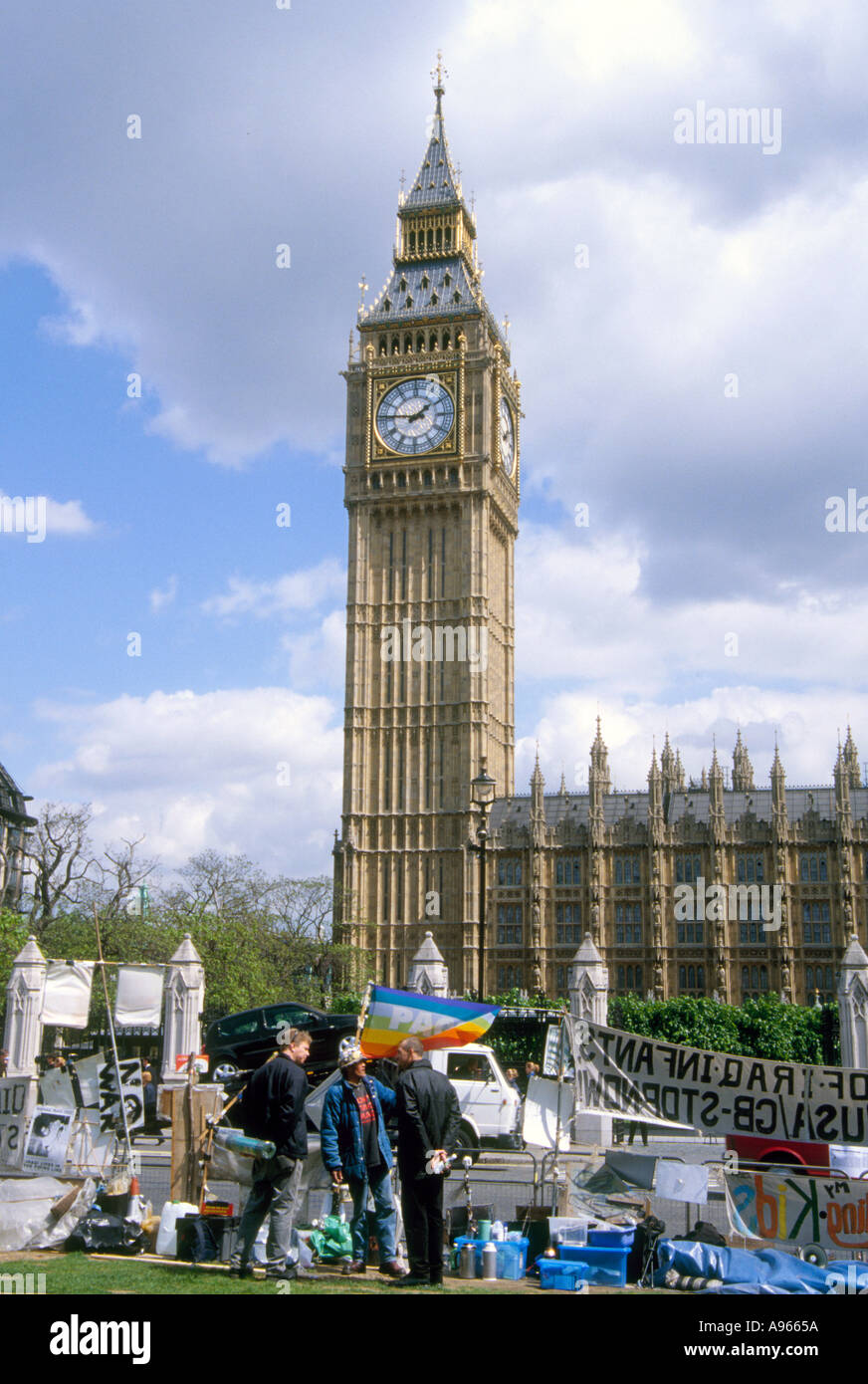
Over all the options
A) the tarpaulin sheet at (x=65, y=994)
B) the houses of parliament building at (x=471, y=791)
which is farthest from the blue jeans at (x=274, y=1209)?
the houses of parliament building at (x=471, y=791)

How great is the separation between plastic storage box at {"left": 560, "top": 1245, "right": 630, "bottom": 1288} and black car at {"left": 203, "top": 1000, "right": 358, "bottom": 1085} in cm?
1267

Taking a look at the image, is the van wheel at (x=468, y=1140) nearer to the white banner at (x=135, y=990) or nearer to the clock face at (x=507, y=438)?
the white banner at (x=135, y=990)

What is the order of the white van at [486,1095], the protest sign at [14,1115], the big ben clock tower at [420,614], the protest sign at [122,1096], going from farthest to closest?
the big ben clock tower at [420,614] → the white van at [486,1095] → the protest sign at [122,1096] → the protest sign at [14,1115]

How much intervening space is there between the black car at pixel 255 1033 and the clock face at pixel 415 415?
1973 inches

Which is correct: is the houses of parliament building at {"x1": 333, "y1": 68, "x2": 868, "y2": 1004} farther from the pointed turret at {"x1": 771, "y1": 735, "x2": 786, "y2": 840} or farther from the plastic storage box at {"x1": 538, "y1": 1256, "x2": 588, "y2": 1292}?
the plastic storage box at {"x1": 538, "y1": 1256, "x2": 588, "y2": 1292}

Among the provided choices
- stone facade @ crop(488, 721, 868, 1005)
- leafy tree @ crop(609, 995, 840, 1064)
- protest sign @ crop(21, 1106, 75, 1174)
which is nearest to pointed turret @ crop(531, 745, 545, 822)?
stone facade @ crop(488, 721, 868, 1005)

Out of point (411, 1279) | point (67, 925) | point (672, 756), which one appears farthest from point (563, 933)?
point (411, 1279)

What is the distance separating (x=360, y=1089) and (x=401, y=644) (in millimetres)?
60154

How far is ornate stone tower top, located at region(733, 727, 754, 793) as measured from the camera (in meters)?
67.0

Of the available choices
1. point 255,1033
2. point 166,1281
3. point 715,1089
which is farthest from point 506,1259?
point 255,1033

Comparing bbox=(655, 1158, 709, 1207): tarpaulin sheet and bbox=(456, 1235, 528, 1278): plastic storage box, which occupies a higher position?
bbox=(655, 1158, 709, 1207): tarpaulin sheet

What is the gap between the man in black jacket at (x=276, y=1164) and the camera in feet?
34.4

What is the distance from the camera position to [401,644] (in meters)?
70.9

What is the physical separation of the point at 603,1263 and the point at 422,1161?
209cm
